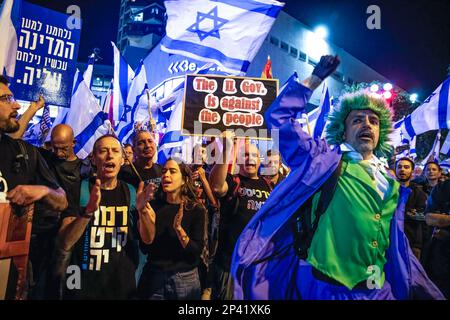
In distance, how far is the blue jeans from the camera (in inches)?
144

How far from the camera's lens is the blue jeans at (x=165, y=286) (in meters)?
3.66

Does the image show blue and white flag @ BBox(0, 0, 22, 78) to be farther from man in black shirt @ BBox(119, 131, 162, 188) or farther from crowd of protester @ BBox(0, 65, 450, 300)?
man in black shirt @ BBox(119, 131, 162, 188)

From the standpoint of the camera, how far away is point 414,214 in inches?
234

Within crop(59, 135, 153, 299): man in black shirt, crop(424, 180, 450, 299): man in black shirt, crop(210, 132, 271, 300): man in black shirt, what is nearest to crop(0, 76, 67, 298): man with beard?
crop(59, 135, 153, 299): man in black shirt

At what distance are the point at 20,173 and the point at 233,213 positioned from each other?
2.49 meters

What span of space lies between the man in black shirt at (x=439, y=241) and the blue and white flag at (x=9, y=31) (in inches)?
232

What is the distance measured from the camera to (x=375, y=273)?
2.93 m

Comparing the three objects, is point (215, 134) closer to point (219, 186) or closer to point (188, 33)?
point (219, 186)

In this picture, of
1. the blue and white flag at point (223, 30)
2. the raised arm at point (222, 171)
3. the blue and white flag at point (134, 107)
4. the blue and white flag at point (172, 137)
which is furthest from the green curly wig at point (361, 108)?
the blue and white flag at point (134, 107)

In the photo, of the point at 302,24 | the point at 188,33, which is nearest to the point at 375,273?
the point at 188,33

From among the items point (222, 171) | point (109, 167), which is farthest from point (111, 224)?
point (222, 171)

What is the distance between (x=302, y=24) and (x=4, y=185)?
38.7 metres

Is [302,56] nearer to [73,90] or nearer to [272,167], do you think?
[73,90]
